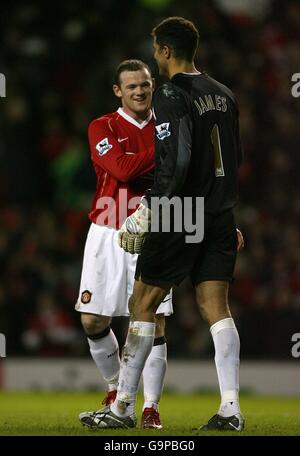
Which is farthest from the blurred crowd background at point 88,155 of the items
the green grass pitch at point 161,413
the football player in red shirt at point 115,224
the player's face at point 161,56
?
the player's face at point 161,56

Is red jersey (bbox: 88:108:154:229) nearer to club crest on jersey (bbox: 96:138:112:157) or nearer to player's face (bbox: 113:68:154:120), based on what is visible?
club crest on jersey (bbox: 96:138:112:157)

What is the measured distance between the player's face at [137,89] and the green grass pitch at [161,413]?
1.95 m

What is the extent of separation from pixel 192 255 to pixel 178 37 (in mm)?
1188

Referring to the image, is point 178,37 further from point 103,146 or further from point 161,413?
point 161,413

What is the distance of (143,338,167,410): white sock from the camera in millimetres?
6953

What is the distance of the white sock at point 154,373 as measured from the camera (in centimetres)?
695

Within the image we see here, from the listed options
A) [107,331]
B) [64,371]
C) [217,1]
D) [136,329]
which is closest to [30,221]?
[64,371]

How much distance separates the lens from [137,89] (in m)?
7.19

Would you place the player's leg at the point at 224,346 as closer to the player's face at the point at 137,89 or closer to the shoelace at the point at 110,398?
the shoelace at the point at 110,398

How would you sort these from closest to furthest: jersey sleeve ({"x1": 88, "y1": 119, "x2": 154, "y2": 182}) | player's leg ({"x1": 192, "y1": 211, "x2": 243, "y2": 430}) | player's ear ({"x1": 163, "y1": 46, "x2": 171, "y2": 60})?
player's leg ({"x1": 192, "y1": 211, "x2": 243, "y2": 430}) < player's ear ({"x1": 163, "y1": 46, "x2": 171, "y2": 60}) < jersey sleeve ({"x1": 88, "y1": 119, "x2": 154, "y2": 182})

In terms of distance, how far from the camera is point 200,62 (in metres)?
14.0

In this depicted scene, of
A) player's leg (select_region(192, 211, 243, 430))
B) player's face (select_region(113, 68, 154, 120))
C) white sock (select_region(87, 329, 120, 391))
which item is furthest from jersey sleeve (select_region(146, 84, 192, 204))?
white sock (select_region(87, 329, 120, 391))

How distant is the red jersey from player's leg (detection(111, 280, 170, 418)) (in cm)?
82

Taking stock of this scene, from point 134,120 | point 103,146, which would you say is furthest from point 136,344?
point 134,120
